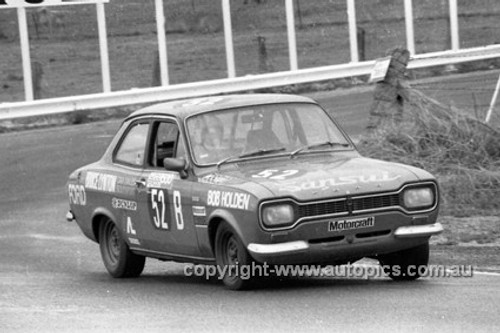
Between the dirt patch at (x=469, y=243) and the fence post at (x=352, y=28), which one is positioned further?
the fence post at (x=352, y=28)

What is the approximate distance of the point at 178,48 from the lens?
97.5ft

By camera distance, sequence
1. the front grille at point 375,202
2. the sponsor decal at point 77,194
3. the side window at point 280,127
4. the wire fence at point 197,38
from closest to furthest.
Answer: the front grille at point 375,202 < the side window at point 280,127 < the sponsor decal at point 77,194 < the wire fence at point 197,38

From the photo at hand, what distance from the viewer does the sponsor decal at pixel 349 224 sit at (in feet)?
33.3

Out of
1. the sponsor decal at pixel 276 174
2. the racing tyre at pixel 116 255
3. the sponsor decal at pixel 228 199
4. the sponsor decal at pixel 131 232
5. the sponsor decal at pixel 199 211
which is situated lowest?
the racing tyre at pixel 116 255

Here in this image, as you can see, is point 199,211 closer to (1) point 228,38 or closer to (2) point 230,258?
(2) point 230,258

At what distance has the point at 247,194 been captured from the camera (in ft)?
33.3

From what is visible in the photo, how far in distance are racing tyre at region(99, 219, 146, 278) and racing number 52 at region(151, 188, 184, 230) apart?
2.60 ft

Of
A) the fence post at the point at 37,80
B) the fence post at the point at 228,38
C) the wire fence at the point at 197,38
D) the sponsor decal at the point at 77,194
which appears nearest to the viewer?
the sponsor decal at the point at 77,194

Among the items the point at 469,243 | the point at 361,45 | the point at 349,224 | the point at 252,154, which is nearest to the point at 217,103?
the point at 252,154

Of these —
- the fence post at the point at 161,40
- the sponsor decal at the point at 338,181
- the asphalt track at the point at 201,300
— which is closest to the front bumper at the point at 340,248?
the asphalt track at the point at 201,300

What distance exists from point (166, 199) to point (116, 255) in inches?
53.5

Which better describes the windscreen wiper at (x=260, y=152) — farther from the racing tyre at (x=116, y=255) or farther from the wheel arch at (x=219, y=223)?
the racing tyre at (x=116, y=255)

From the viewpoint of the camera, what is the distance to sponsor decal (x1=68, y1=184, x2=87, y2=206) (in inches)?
500

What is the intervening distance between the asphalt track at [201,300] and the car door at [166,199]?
371 mm
